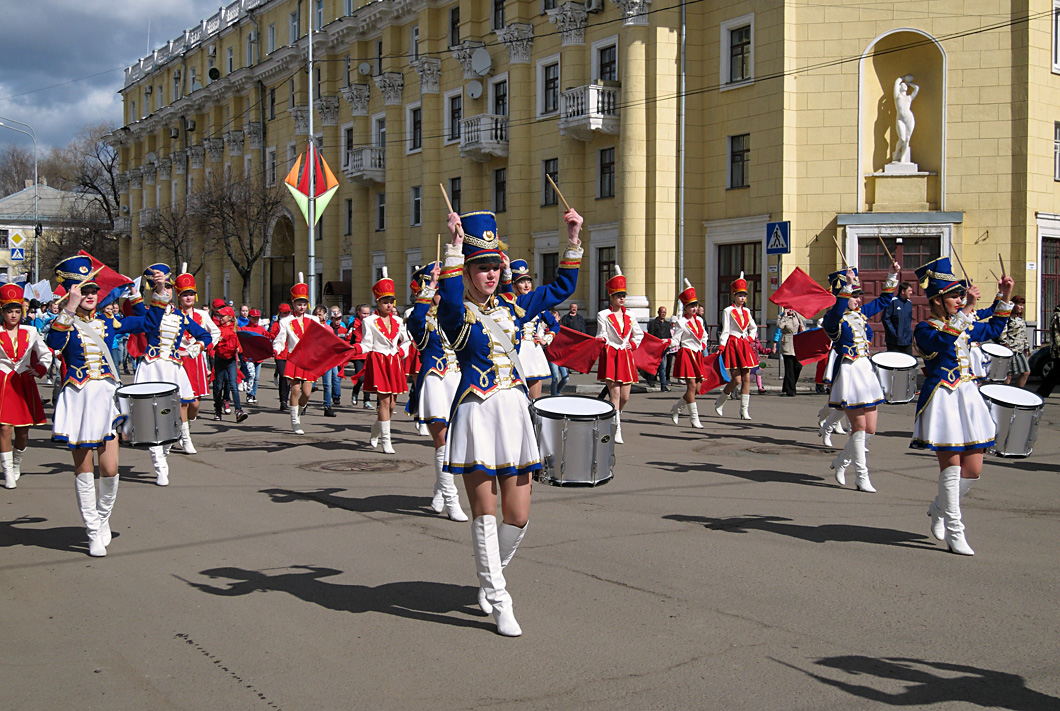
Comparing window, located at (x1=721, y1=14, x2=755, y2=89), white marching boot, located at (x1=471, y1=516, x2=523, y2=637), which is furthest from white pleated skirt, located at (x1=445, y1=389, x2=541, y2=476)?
window, located at (x1=721, y1=14, x2=755, y2=89)

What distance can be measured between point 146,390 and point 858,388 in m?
6.60

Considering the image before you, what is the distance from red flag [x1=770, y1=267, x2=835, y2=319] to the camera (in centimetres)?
1536

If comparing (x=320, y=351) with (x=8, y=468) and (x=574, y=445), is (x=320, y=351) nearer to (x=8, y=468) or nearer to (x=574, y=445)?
(x=8, y=468)

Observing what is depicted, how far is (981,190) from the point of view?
26359mm

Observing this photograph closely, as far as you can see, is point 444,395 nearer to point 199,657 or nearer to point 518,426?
point 518,426

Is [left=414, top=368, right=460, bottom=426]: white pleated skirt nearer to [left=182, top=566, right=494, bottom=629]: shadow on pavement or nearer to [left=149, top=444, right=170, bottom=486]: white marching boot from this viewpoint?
[left=182, top=566, right=494, bottom=629]: shadow on pavement

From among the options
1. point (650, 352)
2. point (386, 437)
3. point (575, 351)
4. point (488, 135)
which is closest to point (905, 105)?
point (650, 352)

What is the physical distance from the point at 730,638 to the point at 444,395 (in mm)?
4493

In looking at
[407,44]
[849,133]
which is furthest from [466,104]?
[849,133]

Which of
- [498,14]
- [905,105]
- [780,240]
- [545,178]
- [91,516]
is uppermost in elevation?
[498,14]

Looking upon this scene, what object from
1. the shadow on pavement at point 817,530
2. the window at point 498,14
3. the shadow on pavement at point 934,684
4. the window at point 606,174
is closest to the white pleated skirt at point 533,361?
the shadow on pavement at point 817,530

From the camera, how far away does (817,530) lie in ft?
27.1

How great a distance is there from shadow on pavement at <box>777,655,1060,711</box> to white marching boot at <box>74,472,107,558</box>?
4.98 meters

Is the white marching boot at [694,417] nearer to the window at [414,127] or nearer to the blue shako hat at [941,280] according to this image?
the blue shako hat at [941,280]
